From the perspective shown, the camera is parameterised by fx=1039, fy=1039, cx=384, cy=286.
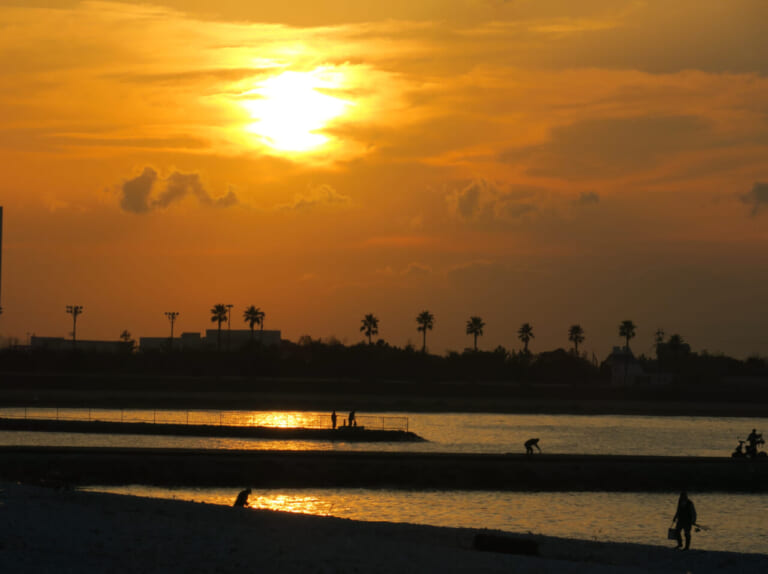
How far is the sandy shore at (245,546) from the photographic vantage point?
23.9 meters

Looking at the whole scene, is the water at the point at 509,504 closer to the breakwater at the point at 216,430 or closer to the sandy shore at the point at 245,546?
the breakwater at the point at 216,430

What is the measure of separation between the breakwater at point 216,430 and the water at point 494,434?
2040 millimetres

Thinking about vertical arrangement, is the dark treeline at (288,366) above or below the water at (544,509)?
above

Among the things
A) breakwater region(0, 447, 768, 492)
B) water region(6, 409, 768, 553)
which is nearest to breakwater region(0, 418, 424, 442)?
water region(6, 409, 768, 553)

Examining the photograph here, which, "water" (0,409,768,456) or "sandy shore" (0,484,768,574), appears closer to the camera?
"sandy shore" (0,484,768,574)

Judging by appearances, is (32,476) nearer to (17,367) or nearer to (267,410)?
(267,410)

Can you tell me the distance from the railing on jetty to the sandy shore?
5410cm

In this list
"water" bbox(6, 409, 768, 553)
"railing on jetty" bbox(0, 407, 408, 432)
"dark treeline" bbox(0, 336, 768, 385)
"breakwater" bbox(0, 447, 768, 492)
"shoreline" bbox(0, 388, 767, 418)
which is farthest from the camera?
"dark treeline" bbox(0, 336, 768, 385)

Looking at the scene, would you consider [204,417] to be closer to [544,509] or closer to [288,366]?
[544,509]

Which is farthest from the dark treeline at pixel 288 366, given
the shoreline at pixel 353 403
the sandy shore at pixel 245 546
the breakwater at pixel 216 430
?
the sandy shore at pixel 245 546

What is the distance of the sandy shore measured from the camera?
23.9m

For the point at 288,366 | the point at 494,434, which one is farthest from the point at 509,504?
the point at 288,366

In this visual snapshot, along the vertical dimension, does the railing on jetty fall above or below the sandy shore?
below

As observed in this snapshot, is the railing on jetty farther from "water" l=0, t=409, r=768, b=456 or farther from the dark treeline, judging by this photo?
the dark treeline
